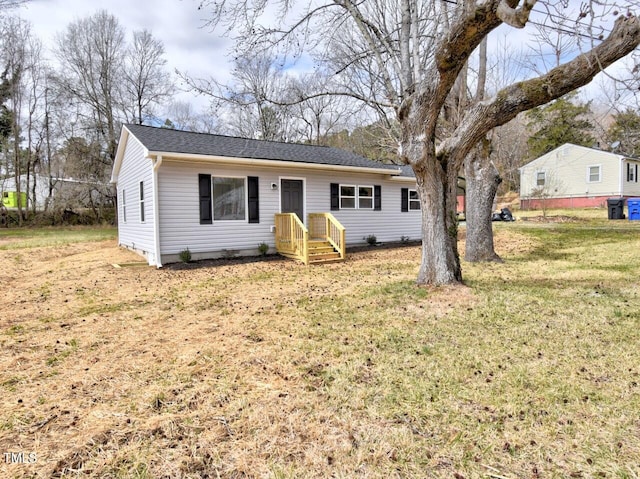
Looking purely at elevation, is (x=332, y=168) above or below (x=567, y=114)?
below

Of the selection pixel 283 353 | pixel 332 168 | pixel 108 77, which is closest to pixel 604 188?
pixel 332 168

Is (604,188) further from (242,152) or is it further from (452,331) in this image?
(452,331)

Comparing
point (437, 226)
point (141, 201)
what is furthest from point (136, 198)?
point (437, 226)

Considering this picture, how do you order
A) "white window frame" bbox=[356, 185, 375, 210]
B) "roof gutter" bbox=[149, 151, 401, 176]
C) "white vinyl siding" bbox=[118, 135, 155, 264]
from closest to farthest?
"roof gutter" bbox=[149, 151, 401, 176]
"white vinyl siding" bbox=[118, 135, 155, 264]
"white window frame" bbox=[356, 185, 375, 210]

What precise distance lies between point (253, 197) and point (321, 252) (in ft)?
8.23

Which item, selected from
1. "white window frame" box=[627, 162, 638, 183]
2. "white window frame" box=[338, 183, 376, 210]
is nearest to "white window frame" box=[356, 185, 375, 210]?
"white window frame" box=[338, 183, 376, 210]

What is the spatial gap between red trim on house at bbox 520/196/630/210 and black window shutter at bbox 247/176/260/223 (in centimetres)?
2071

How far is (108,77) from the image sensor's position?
22.7 metres

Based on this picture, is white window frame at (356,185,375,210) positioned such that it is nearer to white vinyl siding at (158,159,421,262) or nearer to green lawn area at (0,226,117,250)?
white vinyl siding at (158,159,421,262)

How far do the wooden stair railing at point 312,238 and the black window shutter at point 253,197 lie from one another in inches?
26.4

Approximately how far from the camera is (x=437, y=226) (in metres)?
5.62

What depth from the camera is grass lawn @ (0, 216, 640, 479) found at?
204 centimetres

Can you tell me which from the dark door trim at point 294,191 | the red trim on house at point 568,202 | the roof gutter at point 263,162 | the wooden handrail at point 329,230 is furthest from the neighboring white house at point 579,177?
the dark door trim at point 294,191

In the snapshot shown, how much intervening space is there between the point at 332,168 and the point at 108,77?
19905 mm
